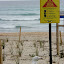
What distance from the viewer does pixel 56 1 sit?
12.6ft

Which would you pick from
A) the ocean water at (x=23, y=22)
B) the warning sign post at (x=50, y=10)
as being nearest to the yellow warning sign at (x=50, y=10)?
the warning sign post at (x=50, y=10)

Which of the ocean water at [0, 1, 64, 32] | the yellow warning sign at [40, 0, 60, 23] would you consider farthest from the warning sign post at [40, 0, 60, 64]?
the ocean water at [0, 1, 64, 32]

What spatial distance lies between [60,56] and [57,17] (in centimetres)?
203

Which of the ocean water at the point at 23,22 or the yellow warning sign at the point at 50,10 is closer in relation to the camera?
the yellow warning sign at the point at 50,10

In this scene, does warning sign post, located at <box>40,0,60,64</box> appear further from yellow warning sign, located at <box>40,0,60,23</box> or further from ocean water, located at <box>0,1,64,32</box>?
ocean water, located at <box>0,1,64,32</box>

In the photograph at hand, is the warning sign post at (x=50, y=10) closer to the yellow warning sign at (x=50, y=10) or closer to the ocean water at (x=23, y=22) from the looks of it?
the yellow warning sign at (x=50, y=10)

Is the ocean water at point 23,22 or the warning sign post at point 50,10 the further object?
the ocean water at point 23,22

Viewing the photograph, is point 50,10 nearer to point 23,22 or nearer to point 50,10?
point 50,10

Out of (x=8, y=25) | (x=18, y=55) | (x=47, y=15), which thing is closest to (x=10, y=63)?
(x=18, y=55)

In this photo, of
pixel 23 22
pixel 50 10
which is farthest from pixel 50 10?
pixel 23 22

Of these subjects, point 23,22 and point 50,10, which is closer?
point 50,10

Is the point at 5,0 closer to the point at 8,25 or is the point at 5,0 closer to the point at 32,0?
the point at 32,0

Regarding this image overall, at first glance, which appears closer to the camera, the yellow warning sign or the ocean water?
the yellow warning sign

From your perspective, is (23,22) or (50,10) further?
(23,22)
